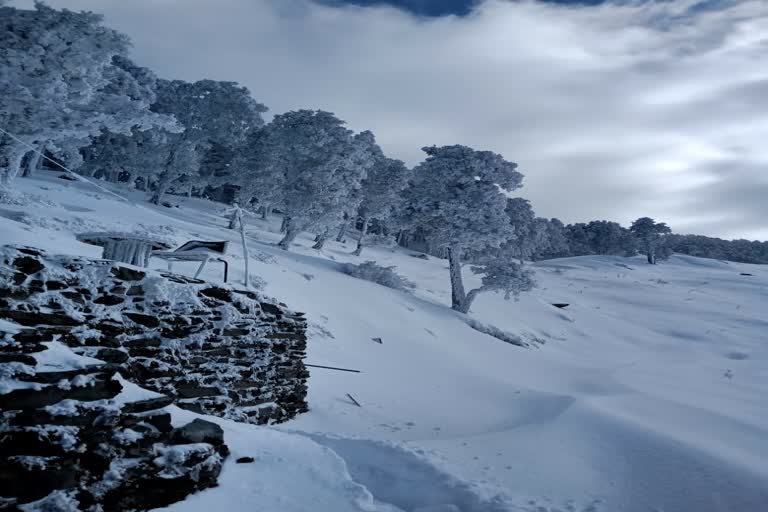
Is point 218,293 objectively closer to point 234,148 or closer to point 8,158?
point 8,158

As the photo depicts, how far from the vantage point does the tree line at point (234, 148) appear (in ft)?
55.9

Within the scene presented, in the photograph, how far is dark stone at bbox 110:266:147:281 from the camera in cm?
571

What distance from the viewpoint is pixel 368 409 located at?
10.4m

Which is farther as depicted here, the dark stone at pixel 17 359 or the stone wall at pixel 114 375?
the dark stone at pixel 17 359

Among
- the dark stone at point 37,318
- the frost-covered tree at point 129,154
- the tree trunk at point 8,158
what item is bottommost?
the dark stone at point 37,318

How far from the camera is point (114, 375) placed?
13.9ft

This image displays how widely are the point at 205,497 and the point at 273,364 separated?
13.3ft

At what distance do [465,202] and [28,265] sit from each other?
887 inches

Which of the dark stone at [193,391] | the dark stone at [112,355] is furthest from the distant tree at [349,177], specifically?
the dark stone at [112,355]

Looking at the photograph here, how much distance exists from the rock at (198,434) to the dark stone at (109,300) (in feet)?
6.50

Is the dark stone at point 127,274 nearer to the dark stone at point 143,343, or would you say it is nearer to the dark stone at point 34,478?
the dark stone at point 143,343

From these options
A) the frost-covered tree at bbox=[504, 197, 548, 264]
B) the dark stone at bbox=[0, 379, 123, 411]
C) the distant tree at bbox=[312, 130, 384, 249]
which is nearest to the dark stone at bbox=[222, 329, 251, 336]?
the dark stone at bbox=[0, 379, 123, 411]

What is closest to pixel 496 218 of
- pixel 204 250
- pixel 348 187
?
pixel 348 187

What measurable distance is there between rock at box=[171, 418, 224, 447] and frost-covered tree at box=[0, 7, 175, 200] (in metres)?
17.1
